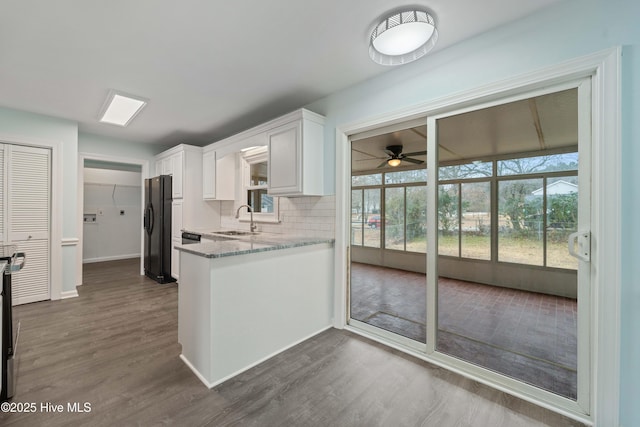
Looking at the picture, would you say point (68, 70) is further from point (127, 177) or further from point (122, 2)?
point (127, 177)

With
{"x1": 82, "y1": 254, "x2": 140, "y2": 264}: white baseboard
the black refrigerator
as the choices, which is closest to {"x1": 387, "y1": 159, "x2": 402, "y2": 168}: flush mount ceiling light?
the black refrigerator

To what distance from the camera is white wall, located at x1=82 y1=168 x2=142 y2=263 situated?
6586 millimetres

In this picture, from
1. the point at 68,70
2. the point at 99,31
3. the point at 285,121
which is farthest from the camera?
the point at 285,121

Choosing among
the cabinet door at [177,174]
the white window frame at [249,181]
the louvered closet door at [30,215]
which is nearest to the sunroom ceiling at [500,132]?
the white window frame at [249,181]

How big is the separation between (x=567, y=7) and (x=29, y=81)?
14.8 ft

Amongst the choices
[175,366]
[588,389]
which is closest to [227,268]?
[175,366]

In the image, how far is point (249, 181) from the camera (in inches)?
170

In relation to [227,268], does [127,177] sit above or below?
above

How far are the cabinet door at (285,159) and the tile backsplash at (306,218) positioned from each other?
1.08ft

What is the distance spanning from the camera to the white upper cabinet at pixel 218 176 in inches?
170

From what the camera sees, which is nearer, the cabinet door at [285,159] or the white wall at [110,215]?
the cabinet door at [285,159]

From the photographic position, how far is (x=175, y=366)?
2.08 m

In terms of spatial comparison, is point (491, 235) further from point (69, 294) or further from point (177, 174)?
point (69, 294)

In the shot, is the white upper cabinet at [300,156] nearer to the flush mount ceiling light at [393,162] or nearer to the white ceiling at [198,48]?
the white ceiling at [198,48]
